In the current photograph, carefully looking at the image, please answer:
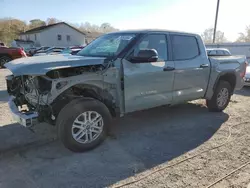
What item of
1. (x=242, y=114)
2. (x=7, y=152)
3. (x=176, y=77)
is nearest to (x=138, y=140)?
(x=176, y=77)

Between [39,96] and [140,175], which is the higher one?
[39,96]

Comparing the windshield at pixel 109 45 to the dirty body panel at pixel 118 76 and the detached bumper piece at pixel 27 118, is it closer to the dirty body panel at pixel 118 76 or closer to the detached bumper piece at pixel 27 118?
the dirty body panel at pixel 118 76

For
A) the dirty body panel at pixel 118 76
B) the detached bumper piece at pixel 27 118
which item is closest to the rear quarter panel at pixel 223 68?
A: the dirty body panel at pixel 118 76

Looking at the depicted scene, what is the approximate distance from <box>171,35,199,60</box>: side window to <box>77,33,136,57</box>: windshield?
986mm

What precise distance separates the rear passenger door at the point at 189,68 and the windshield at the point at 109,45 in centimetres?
103

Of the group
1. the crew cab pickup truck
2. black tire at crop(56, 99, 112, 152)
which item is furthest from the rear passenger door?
black tire at crop(56, 99, 112, 152)

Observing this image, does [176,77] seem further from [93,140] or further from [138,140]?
[93,140]

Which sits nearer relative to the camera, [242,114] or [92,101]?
[92,101]

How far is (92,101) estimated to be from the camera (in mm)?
3957

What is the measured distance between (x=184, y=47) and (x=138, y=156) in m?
2.56

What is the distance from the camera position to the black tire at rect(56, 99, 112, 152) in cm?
371

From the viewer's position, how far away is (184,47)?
17.2ft

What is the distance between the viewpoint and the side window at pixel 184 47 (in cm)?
502

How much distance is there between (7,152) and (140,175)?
7.06ft
